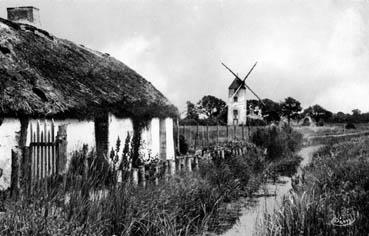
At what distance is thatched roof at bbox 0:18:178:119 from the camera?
9.60 m

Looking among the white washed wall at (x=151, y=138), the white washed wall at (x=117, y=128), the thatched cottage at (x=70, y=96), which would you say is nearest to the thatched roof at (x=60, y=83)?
the thatched cottage at (x=70, y=96)

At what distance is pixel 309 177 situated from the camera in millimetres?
8250

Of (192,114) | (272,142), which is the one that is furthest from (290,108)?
(272,142)

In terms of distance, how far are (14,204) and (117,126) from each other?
8.76 meters

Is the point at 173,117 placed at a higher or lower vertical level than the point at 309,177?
higher

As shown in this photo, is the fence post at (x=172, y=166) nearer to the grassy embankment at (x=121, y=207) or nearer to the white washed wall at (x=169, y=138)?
the grassy embankment at (x=121, y=207)

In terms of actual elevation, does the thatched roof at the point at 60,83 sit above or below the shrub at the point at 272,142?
above

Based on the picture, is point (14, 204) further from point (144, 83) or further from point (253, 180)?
point (144, 83)

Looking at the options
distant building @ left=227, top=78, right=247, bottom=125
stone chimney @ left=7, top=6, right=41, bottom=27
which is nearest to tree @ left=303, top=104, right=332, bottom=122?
distant building @ left=227, top=78, right=247, bottom=125

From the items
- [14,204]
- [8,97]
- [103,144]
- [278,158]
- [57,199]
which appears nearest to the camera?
[14,204]

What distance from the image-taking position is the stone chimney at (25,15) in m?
14.9

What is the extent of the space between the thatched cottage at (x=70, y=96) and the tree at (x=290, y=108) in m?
68.8

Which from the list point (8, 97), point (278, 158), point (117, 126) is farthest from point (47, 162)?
point (278, 158)

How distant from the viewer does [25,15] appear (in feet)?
49.3
